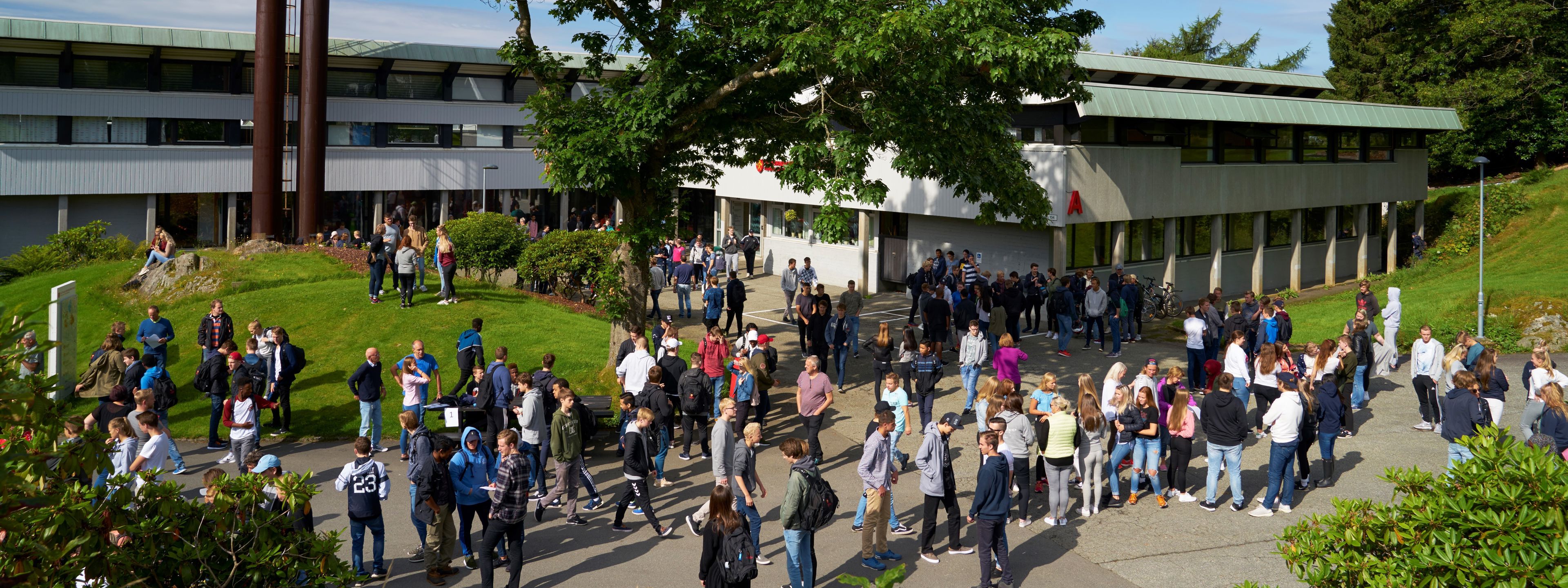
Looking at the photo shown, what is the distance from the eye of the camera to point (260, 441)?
14477mm

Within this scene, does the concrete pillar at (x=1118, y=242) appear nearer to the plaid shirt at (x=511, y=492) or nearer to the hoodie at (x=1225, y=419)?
the hoodie at (x=1225, y=419)

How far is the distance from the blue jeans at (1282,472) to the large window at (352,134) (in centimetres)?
3364

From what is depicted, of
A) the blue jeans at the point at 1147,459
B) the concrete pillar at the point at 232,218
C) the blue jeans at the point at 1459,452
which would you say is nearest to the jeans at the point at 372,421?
the blue jeans at the point at 1147,459

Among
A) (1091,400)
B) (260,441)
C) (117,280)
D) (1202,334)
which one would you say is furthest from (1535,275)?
(117,280)

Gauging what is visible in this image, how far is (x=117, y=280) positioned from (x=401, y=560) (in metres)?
16.6

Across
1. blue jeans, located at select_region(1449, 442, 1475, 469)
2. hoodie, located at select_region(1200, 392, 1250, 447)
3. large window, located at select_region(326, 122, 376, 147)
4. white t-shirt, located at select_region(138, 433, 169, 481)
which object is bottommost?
white t-shirt, located at select_region(138, 433, 169, 481)

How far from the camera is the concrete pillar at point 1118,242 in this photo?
25.0 metres

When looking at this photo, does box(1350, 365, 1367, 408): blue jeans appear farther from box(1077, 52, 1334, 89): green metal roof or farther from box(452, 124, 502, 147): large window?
box(452, 124, 502, 147): large window

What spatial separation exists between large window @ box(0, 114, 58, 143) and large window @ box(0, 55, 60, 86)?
99cm

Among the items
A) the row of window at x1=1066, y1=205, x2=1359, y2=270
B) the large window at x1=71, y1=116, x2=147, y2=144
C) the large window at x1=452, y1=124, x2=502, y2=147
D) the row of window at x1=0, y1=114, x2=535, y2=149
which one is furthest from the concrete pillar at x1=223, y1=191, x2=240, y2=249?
the row of window at x1=1066, y1=205, x2=1359, y2=270

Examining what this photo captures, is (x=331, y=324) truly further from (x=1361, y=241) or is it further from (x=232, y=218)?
(x=1361, y=241)

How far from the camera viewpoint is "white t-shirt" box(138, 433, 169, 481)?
35.8 ft

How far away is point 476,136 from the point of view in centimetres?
4056

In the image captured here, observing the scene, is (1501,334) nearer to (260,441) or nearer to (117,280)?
(260,441)
